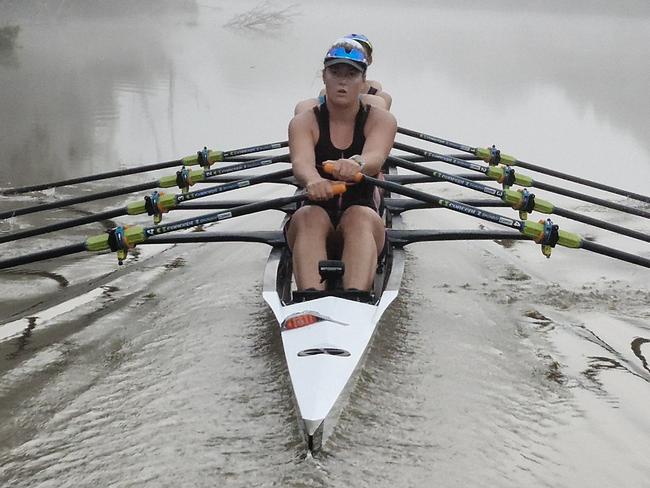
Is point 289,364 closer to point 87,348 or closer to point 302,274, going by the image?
point 302,274

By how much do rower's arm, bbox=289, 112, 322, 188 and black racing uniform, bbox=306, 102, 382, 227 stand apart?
69 mm

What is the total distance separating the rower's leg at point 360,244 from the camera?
4184 millimetres

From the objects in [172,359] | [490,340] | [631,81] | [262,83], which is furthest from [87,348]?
[631,81]

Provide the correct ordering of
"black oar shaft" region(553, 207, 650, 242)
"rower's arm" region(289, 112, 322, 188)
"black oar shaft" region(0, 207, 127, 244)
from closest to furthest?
1. "rower's arm" region(289, 112, 322, 188)
2. "black oar shaft" region(0, 207, 127, 244)
3. "black oar shaft" region(553, 207, 650, 242)

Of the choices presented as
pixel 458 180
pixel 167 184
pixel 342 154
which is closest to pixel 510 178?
pixel 458 180

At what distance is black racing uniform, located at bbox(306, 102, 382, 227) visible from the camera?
477cm

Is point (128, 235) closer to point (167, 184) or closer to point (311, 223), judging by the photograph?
point (311, 223)

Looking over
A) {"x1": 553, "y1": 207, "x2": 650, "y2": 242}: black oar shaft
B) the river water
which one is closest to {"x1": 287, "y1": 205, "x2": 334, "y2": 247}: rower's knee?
the river water

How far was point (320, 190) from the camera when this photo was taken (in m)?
4.26

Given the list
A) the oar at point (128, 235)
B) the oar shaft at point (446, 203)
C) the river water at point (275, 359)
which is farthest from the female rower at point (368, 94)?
the oar at point (128, 235)

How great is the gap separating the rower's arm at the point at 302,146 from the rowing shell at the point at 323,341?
761mm

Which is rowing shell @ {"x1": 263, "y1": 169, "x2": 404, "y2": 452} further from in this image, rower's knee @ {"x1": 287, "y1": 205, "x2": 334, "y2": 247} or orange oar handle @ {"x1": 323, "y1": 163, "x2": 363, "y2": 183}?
orange oar handle @ {"x1": 323, "y1": 163, "x2": 363, "y2": 183}

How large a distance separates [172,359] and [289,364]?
97 cm

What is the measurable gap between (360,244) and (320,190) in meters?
0.42
